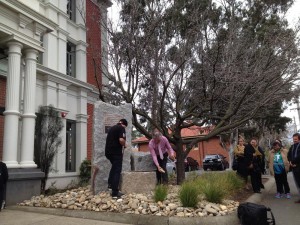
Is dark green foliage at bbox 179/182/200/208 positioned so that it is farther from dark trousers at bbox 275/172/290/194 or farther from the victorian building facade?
the victorian building facade

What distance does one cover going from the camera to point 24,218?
7238 mm

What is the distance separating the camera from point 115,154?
26.1ft

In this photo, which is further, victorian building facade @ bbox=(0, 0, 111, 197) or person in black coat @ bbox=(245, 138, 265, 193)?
person in black coat @ bbox=(245, 138, 265, 193)

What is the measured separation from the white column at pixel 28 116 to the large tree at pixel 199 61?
297cm

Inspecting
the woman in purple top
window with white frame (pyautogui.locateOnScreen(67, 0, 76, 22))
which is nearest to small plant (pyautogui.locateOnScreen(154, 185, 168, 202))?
the woman in purple top

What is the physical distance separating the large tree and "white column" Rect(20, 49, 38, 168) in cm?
297

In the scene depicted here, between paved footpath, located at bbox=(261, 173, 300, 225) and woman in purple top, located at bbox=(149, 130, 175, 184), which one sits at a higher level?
woman in purple top, located at bbox=(149, 130, 175, 184)

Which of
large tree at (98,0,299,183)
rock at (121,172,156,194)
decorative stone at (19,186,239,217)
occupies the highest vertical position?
large tree at (98,0,299,183)

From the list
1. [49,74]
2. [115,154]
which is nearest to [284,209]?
[115,154]

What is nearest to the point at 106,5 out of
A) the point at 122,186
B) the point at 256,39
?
the point at 256,39

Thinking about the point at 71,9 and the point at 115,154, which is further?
the point at 71,9

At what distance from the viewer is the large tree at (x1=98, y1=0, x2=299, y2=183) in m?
11.1

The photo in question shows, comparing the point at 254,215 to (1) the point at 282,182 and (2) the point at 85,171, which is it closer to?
(1) the point at 282,182

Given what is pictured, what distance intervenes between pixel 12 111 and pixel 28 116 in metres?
0.61
